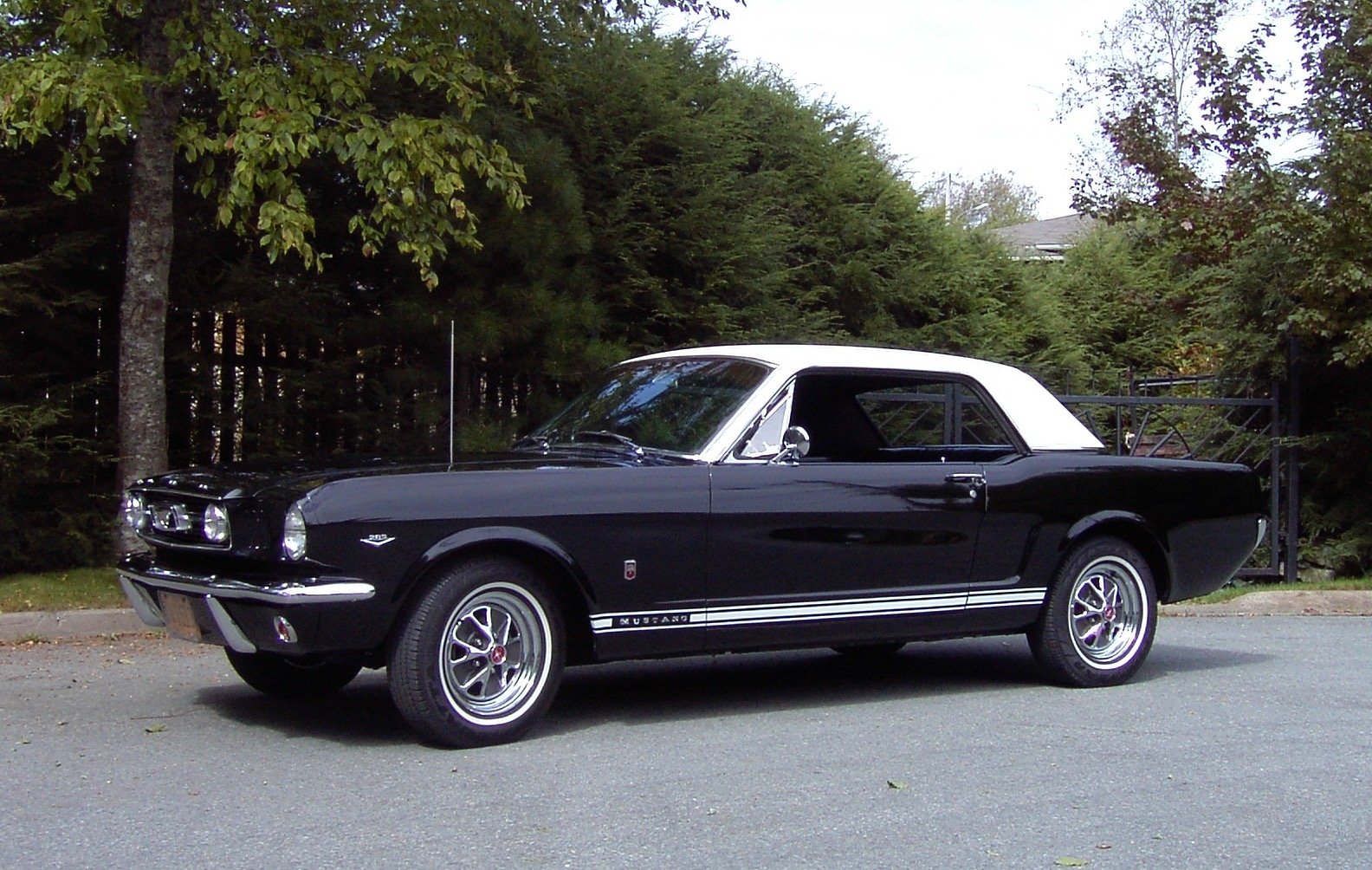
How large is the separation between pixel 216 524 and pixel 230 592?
313 mm

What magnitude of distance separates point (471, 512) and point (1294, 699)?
13.3 feet

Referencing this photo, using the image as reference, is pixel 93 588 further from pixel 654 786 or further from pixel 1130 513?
pixel 1130 513

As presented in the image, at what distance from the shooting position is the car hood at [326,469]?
5395 mm

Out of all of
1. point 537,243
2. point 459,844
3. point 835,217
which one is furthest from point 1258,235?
point 459,844

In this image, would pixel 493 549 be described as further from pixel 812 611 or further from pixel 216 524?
pixel 812 611

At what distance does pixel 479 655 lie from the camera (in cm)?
552

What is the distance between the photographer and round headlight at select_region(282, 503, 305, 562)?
5.19 meters

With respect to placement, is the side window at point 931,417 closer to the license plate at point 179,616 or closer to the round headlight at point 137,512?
the round headlight at point 137,512

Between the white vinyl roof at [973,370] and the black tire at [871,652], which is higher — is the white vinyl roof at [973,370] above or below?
above

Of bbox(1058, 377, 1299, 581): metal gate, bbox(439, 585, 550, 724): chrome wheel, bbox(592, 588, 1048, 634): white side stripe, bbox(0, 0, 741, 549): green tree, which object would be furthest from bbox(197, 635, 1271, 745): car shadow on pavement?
bbox(1058, 377, 1299, 581): metal gate

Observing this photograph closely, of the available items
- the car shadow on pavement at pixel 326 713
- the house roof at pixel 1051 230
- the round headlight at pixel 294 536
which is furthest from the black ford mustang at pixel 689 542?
the house roof at pixel 1051 230

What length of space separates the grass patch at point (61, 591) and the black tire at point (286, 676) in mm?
2958

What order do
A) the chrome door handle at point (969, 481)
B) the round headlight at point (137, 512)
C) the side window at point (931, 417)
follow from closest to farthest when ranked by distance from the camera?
the round headlight at point (137, 512), the chrome door handle at point (969, 481), the side window at point (931, 417)

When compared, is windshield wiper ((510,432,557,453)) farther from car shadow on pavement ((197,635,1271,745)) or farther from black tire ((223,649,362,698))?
black tire ((223,649,362,698))
